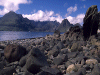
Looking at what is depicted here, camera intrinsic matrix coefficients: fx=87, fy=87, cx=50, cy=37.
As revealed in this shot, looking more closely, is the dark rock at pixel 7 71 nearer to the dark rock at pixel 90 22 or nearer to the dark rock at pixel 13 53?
the dark rock at pixel 13 53

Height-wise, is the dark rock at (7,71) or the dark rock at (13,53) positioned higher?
the dark rock at (13,53)

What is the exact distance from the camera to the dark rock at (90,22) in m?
10.0

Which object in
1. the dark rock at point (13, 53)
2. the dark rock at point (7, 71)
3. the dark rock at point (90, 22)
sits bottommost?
the dark rock at point (7, 71)

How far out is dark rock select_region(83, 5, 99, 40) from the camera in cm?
1002

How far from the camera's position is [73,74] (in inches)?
109

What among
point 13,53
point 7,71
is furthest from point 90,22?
point 7,71

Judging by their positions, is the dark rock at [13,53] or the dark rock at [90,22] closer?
the dark rock at [13,53]

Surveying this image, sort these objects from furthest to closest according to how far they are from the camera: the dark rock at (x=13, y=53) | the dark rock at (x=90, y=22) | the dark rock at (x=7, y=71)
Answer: the dark rock at (x=90, y=22) < the dark rock at (x=13, y=53) < the dark rock at (x=7, y=71)

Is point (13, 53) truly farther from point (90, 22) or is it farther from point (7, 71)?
point (90, 22)

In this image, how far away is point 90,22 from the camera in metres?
10.2

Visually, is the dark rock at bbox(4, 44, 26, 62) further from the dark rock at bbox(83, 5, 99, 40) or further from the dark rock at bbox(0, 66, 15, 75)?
the dark rock at bbox(83, 5, 99, 40)

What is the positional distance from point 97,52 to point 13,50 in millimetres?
4376

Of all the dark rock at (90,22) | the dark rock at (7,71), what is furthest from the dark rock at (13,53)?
the dark rock at (90,22)

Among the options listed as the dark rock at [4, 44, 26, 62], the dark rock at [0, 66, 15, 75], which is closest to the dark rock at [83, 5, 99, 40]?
the dark rock at [4, 44, 26, 62]
